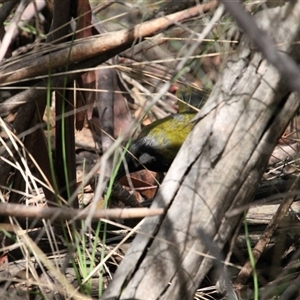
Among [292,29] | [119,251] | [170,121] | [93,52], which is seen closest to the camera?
[292,29]

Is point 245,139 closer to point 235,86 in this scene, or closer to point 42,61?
point 235,86

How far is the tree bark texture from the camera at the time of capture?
1.63 m

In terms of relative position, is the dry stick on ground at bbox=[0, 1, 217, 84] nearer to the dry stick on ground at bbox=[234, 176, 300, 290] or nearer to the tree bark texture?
the tree bark texture

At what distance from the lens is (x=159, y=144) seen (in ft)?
11.4

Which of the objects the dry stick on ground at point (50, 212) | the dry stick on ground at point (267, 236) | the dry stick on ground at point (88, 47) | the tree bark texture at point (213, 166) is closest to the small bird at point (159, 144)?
the dry stick on ground at point (267, 236)

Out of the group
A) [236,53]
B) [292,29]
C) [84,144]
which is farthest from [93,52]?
[84,144]

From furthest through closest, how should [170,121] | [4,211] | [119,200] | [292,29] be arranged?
[170,121] → [119,200] → [292,29] → [4,211]

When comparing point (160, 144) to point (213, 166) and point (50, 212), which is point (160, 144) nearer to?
point (213, 166)

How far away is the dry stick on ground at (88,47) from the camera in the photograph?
196cm

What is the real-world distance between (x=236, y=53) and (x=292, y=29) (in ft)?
0.51

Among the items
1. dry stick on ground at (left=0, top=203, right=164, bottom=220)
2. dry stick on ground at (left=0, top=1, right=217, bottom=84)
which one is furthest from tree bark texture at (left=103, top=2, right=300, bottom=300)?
dry stick on ground at (left=0, top=1, right=217, bottom=84)

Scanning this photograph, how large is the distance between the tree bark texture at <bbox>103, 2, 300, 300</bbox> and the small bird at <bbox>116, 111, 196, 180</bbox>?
1.68m

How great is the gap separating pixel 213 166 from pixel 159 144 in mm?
1851

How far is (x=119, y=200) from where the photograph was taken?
2.68 meters
